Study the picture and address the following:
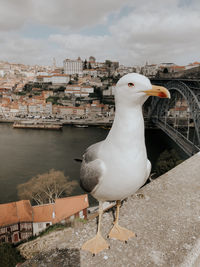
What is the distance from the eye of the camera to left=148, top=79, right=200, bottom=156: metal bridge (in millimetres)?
11148

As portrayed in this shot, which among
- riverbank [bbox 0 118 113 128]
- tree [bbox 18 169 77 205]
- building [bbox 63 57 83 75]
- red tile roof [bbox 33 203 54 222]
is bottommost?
tree [bbox 18 169 77 205]

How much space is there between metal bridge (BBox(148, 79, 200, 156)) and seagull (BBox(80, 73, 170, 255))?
10040 mm

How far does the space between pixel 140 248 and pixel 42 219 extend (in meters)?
7.00

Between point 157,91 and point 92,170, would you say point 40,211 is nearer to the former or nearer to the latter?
point 92,170

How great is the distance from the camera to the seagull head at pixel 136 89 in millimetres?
901

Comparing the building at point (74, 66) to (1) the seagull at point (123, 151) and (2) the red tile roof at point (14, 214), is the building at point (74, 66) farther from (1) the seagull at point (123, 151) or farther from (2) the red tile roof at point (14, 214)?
(1) the seagull at point (123, 151)

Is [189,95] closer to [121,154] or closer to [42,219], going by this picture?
[42,219]

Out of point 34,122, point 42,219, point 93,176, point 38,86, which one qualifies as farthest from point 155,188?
point 38,86

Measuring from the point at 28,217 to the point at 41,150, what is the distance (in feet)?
34.0

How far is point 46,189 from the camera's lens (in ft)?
32.3

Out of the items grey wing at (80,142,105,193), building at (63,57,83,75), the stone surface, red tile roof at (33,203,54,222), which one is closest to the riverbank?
red tile roof at (33,203,54,222)

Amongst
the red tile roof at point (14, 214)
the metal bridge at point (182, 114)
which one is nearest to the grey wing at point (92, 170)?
the red tile roof at point (14, 214)

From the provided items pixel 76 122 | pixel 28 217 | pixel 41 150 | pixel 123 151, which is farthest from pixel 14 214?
pixel 76 122

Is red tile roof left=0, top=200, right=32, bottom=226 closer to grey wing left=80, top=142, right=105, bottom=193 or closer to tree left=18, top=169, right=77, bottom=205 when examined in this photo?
tree left=18, top=169, right=77, bottom=205
